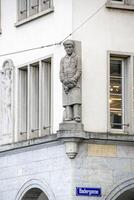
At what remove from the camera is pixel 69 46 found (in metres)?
35.3

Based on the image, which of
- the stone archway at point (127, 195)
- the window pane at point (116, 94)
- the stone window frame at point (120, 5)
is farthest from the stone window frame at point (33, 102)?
the stone archway at point (127, 195)

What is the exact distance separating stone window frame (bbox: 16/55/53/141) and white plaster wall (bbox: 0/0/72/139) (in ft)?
1.09

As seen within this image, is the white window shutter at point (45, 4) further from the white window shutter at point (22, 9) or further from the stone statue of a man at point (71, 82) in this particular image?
the stone statue of a man at point (71, 82)

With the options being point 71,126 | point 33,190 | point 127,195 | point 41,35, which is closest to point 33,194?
point 33,190

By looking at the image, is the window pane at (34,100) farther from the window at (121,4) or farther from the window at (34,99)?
the window at (121,4)

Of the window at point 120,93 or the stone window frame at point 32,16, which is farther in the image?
the stone window frame at point 32,16

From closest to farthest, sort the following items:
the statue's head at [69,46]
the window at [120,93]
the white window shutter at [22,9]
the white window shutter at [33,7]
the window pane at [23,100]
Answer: the statue's head at [69,46] < the window at [120,93] < the white window shutter at [33,7] < the window pane at [23,100] < the white window shutter at [22,9]

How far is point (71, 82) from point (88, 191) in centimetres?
324

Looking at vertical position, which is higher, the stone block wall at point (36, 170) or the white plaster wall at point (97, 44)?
the white plaster wall at point (97, 44)

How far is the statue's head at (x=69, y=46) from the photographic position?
35.3 meters

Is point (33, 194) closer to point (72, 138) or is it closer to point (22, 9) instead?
point (72, 138)

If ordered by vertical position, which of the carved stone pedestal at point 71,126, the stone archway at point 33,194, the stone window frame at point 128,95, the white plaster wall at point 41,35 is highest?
the white plaster wall at point 41,35

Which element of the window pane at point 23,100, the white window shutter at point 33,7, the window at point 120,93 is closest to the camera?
the window at point 120,93

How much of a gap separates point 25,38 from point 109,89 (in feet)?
12.1
